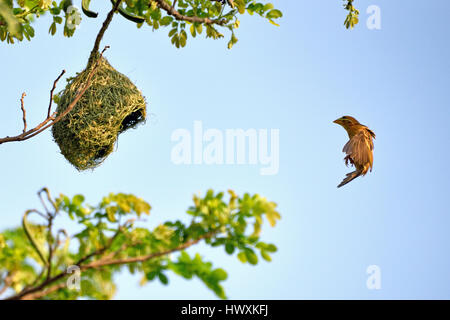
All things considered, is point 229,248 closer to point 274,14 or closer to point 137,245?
point 137,245

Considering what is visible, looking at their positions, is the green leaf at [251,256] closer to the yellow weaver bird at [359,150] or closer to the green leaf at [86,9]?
the yellow weaver bird at [359,150]

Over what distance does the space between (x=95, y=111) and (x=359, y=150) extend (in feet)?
4.63

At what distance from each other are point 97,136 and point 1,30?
32.6 inches

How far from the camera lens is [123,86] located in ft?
9.21

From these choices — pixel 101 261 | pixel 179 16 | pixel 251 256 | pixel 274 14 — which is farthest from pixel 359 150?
pixel 101 261

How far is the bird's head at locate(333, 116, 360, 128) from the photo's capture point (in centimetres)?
257

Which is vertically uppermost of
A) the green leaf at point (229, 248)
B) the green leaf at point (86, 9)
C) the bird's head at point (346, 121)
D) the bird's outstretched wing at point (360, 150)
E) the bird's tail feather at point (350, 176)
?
the green leaf at point (86, 9)

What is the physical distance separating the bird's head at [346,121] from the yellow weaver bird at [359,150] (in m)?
0.02

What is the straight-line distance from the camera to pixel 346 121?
2.59 metres

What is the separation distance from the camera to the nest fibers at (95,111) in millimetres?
2678

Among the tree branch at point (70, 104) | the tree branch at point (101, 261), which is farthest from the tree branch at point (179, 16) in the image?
the tree branch at point (101, 261)
